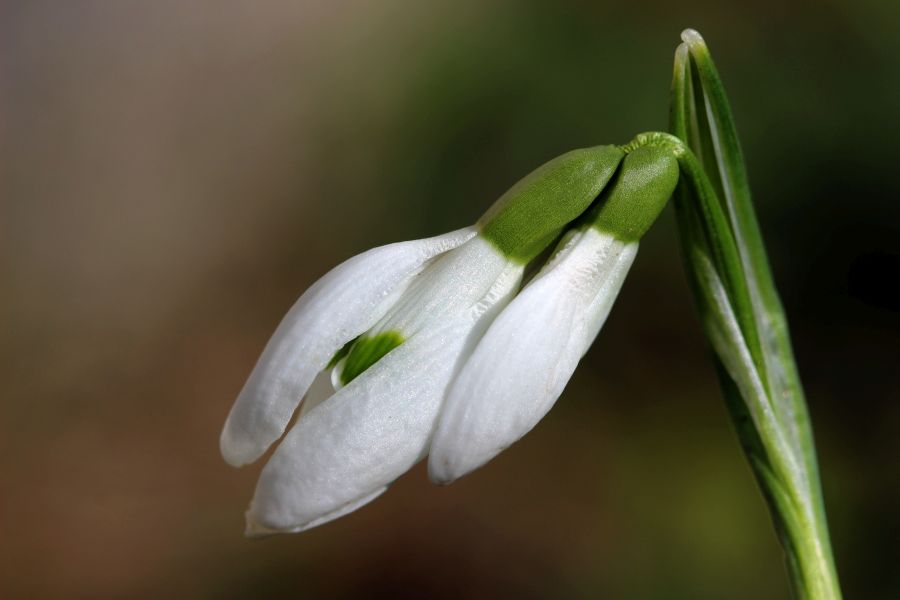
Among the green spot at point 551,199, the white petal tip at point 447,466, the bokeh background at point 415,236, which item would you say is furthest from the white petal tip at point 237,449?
the bokeh background at point 415,236

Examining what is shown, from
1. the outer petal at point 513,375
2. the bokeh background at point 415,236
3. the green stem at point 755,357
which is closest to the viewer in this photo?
the outer petal at point 513,375

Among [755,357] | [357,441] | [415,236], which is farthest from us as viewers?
[415,236]

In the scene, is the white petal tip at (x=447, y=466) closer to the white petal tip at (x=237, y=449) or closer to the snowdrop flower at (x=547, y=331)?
the snowdrop flower at (x=547, y=331)

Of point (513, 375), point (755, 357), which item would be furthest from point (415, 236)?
point (513, 375)

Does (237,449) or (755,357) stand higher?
(237,449)

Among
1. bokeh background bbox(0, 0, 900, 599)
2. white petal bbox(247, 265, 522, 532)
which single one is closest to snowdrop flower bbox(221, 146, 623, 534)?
white petal bbox(247, 265, 522, 532)

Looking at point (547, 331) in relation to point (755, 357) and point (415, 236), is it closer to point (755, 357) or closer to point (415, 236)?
point (755, 357)
